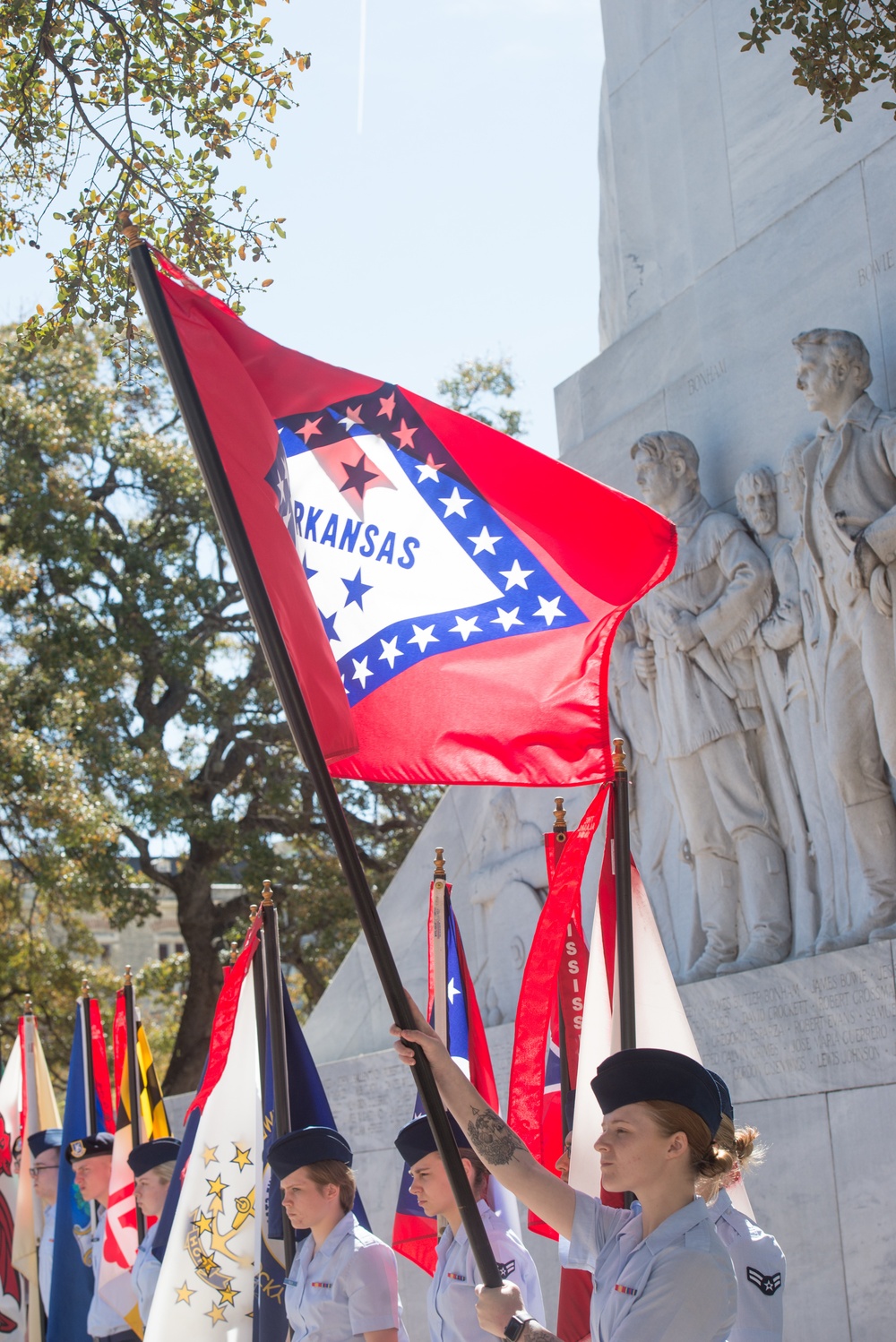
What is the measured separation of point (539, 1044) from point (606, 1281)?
2.21m

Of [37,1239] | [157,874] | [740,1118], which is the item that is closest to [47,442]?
[157,874]

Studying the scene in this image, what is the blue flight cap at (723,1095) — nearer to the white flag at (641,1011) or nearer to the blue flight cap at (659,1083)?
the blue flight cap at (659,1083)

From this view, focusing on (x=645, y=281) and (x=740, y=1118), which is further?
(x=645, y=281)

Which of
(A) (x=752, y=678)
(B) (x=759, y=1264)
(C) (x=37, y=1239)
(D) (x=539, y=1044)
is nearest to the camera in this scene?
(B) (x=759, y=1264)

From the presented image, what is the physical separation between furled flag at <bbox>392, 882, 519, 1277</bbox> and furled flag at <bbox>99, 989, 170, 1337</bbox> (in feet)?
5.22

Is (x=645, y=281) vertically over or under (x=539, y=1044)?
over

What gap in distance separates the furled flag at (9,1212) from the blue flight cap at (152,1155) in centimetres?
263

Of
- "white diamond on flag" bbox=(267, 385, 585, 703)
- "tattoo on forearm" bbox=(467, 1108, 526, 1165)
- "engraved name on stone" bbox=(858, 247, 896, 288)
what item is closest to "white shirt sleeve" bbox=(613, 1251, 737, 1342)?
"tattoo on forearm" bbox=(467, 1108, 526, 1165)

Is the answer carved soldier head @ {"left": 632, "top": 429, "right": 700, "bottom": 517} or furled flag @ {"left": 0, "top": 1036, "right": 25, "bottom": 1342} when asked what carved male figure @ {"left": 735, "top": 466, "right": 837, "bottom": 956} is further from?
furled flag @ {"left": 0, "top": 1036, "right": 25, "bottom": 1342}

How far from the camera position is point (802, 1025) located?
7.27 meters

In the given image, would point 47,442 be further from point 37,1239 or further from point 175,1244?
point 175,1244

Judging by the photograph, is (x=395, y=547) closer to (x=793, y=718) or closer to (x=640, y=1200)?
(x=640, y=1200)

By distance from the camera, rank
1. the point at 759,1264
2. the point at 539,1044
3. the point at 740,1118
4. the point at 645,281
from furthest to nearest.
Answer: the point at 645,281, the point at 740,1118, the point at 539,1044, the point at 759,1264

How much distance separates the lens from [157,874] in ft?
64.7
